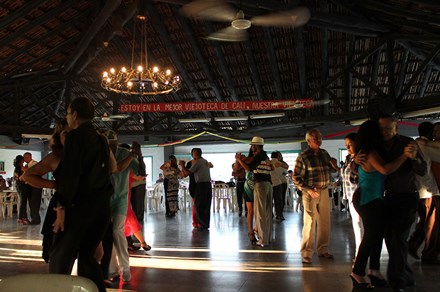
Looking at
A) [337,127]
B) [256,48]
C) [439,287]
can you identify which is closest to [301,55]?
[256,48]

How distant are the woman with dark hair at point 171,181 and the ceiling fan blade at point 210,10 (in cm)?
424

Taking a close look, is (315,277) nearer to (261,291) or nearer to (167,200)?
(261,291)

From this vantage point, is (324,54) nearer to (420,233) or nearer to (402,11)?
(402,11)

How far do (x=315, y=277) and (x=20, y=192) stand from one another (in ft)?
24.0

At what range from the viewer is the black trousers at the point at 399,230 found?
3041mm

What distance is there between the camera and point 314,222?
14.3 feet

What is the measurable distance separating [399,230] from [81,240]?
2410 mm

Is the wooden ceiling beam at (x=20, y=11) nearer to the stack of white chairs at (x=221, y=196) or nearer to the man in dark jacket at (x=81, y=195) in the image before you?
the stack of white chairs at (x=221, y=196)

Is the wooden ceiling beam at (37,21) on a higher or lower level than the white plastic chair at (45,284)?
higher

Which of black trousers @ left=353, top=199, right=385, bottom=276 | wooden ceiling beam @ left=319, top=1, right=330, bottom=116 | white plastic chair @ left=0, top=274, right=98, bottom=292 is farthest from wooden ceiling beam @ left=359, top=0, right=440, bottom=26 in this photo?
white plastic chair @ left=0, top=274, right=98, bottom=292

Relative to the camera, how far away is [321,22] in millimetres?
7285

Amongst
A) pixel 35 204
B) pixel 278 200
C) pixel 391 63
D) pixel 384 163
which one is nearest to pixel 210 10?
pixel 384 163

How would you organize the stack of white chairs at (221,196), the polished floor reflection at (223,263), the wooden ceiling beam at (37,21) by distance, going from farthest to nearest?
the stack of white chairs at (221,196) < the wooden ceiling beam at (37,21) < the polished floor reflection at (223,263)

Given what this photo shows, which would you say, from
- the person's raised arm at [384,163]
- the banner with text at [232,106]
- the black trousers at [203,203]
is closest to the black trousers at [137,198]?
the black trousers at [203,203]
